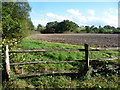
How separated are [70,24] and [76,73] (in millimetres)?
58705

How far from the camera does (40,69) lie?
17.4 ft

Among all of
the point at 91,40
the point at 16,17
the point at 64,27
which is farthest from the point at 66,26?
the point at 16,17

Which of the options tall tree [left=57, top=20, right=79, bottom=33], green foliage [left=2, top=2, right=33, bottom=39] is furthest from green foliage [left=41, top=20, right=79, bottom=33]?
green foliage [left=2, top=2, right=33, bottom=39]

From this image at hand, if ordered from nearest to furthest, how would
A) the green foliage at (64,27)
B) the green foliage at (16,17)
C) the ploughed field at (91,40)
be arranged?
the green foliage at (16,17) → the ploughed field at (91,40) → the green foliage at (64,27)

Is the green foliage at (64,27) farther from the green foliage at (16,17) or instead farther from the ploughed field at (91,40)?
the green foliage at (16,17)

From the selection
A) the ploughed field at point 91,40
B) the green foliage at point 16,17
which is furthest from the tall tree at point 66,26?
the green foliage at point 16,17

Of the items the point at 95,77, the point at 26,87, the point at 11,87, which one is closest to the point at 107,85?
the point at 95,77

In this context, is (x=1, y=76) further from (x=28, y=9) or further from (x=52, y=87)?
(x=28, y=9)

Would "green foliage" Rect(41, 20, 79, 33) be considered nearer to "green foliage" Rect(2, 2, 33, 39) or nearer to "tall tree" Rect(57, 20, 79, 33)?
"tall tree" Rect(57, 20, 79, 33)

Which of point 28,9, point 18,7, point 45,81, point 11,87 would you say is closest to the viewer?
point 11,87

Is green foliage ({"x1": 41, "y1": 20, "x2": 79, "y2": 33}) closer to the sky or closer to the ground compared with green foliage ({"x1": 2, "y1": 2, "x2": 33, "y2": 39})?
closer to the sky

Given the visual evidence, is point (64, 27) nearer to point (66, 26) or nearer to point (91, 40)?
point (66, 26)

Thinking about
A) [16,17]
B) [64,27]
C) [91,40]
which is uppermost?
[64,27]

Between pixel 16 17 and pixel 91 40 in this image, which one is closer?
pixel 16 17
